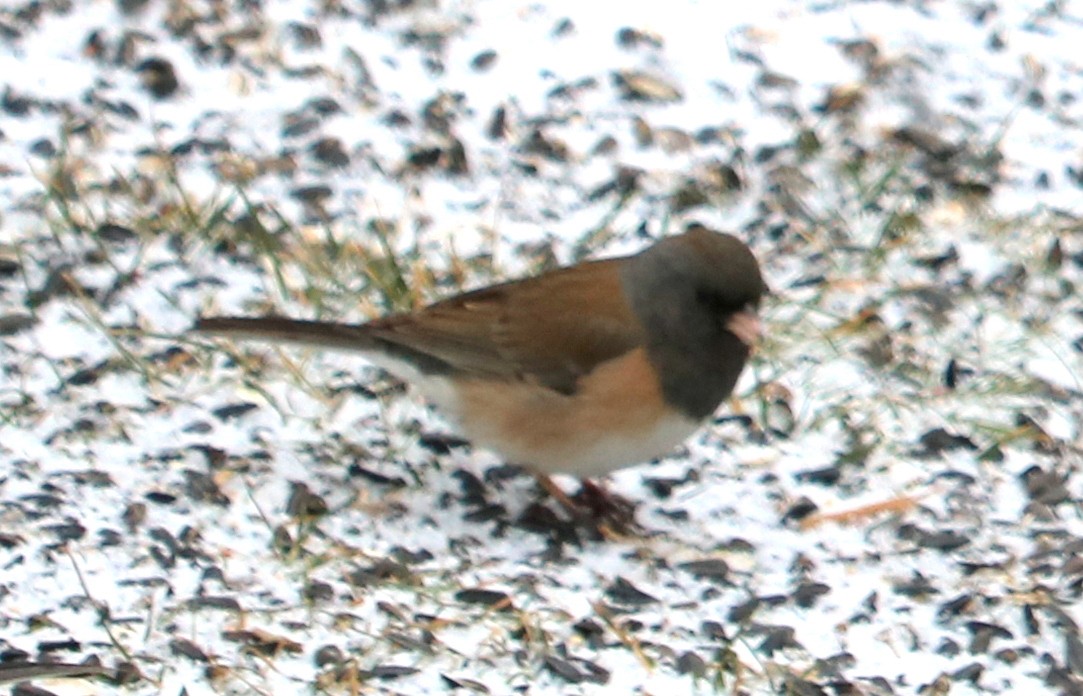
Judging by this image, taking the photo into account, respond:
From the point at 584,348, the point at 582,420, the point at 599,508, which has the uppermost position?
the point at 584,348

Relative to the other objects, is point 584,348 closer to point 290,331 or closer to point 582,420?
point 582,420

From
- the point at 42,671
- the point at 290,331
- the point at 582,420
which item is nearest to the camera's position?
the point at 42,671

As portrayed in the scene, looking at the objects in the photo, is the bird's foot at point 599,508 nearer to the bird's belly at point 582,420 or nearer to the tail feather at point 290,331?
the bird's belly at point 582,420

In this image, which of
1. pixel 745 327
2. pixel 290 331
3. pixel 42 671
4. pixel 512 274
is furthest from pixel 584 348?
pixel 42 671

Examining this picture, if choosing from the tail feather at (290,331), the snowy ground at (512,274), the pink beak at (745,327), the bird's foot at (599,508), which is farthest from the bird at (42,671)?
the pink beak at (745,327)

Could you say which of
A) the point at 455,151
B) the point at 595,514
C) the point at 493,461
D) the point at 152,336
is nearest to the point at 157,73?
the point at 455,151

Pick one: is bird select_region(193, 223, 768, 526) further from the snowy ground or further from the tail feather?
the snowy ground

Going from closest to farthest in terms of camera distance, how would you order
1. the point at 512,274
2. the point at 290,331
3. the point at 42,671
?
the point at 42,671 < the point at 290,331 < the point at 512,274

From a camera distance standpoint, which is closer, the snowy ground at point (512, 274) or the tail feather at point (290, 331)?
the snowy ground at point (512, 274)
